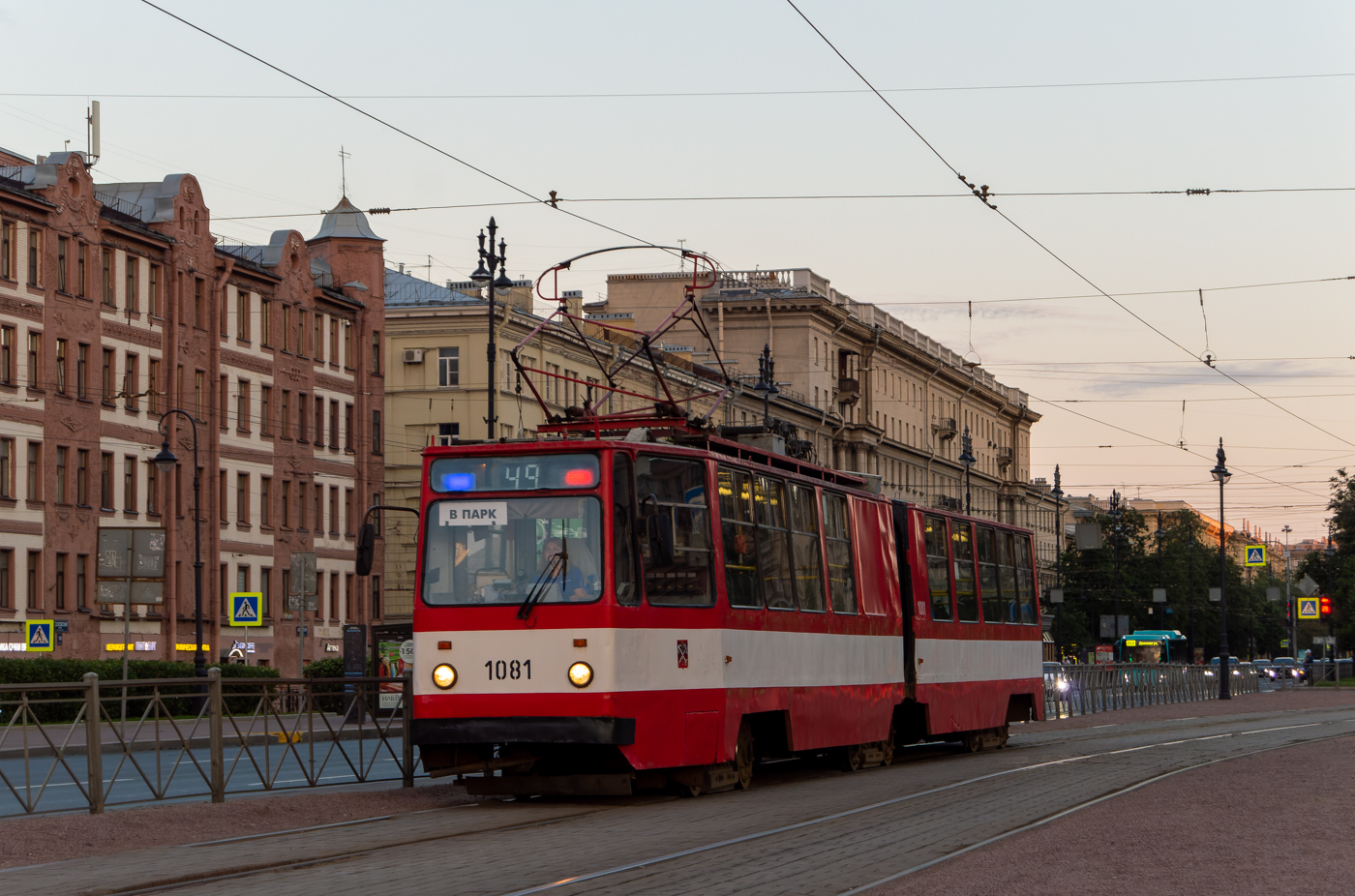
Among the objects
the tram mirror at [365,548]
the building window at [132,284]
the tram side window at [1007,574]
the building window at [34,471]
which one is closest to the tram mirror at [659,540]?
the tram mirror at [365,548]

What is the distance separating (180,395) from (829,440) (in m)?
45.8

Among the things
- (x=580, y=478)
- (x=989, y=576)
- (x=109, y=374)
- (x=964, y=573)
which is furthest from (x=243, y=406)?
(x=580, y=478)

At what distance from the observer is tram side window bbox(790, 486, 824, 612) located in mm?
20359

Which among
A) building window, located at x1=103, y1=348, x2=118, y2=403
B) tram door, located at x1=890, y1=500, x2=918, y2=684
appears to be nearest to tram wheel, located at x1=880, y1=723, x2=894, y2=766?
tram door, located at x1=890, y1=500, x2=918, y2=684

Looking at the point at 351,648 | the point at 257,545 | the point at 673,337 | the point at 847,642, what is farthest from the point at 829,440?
the point at 847,642

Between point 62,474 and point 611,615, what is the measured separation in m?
41.8

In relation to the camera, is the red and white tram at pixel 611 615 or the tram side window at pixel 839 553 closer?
the red and white tram at pixel 611 615

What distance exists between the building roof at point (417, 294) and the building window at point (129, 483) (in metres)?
21.4

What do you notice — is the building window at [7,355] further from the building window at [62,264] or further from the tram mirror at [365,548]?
the tram mirror at [365,548]

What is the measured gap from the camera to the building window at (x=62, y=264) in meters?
54.9

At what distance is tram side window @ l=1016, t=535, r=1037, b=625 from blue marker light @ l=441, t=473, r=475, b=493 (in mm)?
13358

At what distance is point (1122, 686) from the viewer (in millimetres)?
54656

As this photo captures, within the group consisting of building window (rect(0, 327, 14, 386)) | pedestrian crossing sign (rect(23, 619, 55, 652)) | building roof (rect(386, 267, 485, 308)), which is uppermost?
building roof (rect(386, 267, 485, 308))

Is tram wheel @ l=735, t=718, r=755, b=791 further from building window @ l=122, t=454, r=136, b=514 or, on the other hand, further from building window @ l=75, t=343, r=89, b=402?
building window @ l=122, t=454, r=136, b=514
